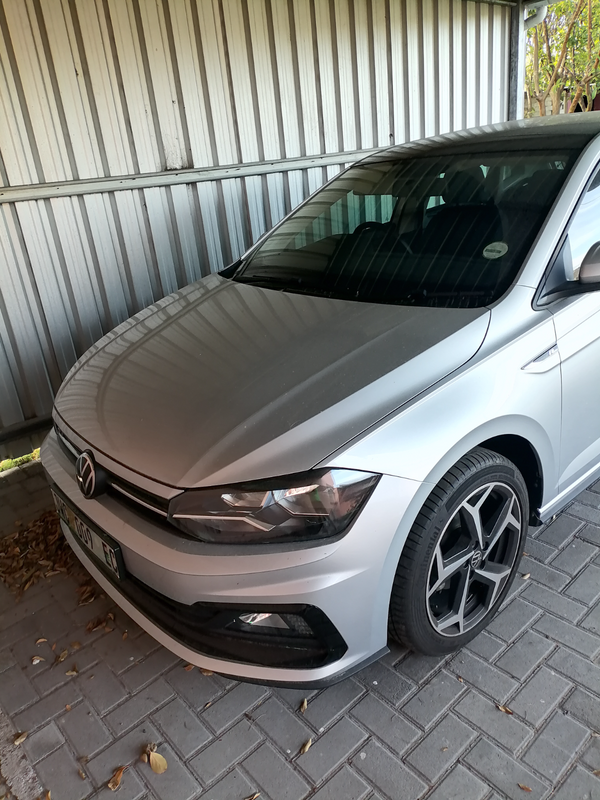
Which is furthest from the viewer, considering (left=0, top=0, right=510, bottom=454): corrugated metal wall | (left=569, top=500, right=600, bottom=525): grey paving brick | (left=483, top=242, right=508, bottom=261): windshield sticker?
(left=0, top=0, right=510, bottom=454): corrugated metal wall

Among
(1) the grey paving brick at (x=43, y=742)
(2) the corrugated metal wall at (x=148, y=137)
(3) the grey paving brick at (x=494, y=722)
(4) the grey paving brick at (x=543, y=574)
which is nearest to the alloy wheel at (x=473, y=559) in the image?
(3) the grey paving brick at (x=494, y=722)

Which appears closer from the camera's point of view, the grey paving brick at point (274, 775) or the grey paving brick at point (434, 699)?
the grey paving brick at point (274, 775)

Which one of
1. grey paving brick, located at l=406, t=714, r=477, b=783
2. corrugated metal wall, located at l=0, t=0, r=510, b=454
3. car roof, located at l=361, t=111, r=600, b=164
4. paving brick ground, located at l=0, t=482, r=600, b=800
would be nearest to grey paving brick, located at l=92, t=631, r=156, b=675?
paving brick ground, located at l=0, t=482, r=600, b=800

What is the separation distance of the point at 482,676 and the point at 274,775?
2.53 ft

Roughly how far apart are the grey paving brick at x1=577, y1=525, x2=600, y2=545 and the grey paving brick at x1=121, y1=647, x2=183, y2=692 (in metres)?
1.82

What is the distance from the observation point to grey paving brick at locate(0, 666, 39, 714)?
6.99ft

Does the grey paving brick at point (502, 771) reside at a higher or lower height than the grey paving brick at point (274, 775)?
higher

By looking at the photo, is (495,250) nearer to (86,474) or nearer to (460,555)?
(460,555)

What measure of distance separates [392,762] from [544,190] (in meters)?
2.05

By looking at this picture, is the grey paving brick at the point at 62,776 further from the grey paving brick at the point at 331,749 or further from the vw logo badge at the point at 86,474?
the vw logo badge at the point at 86,474

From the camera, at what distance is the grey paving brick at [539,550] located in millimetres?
2510

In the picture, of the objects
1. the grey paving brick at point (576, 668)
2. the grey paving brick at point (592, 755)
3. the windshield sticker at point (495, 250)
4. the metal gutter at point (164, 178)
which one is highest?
the metal gutter at point (164, 178)

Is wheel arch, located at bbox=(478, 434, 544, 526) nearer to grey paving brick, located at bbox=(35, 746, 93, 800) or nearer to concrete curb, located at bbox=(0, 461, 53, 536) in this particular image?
grey paving brick, located at bbox=(35, 746, 93, 800)

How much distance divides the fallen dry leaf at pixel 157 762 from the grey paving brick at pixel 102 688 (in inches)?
11.5
